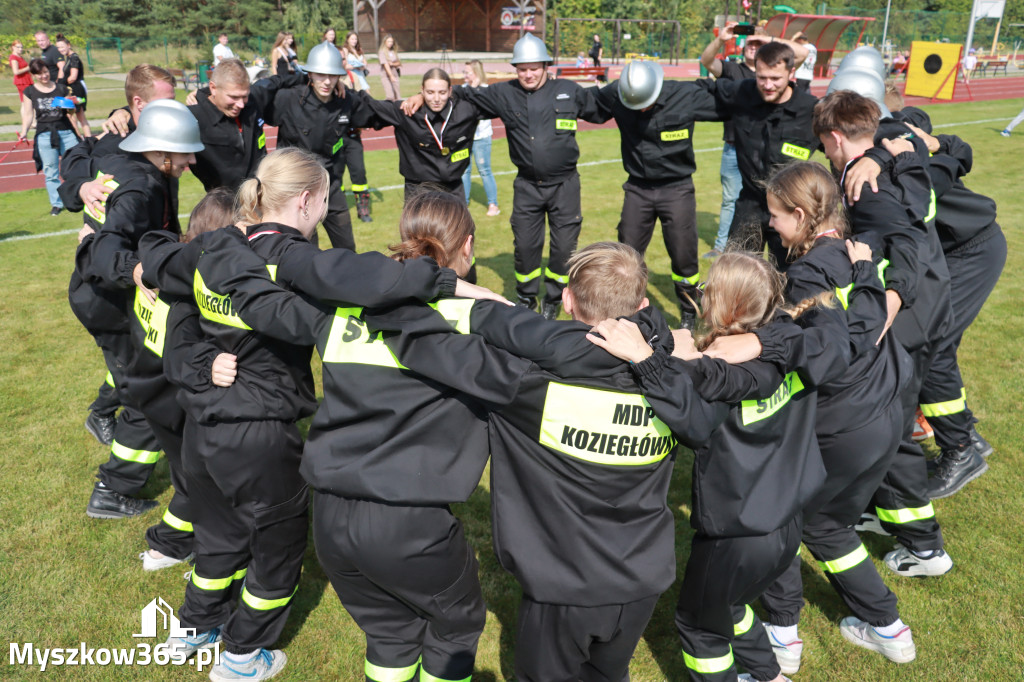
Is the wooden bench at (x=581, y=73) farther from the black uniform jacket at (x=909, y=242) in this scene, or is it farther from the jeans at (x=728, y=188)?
the black uniform jacket at (x=909, y=242)

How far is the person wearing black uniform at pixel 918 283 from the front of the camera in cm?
339

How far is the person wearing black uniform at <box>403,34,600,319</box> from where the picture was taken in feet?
22.3

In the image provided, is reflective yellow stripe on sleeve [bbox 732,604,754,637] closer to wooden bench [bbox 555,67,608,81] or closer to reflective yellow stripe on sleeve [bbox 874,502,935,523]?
reflective yellow stripe on sleeve [bbox 874,502,935,523]

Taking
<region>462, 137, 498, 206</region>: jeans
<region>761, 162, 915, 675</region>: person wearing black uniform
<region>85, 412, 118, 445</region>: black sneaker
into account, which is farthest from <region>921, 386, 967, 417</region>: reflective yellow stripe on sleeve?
<region>462, 137, 498, 206</region>: jeans

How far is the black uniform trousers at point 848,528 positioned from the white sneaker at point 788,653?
83mm

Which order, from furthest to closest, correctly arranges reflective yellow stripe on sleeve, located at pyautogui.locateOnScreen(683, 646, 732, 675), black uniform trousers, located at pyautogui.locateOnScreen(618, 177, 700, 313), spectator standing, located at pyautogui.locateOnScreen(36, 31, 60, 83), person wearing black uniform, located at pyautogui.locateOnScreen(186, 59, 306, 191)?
spectator standing, located at pyautogui.locateOnScreen(36, 31, 60, 83) < black uniform trousers, located at pyautogui.locateOnScreen(618, 177, 700, 313) < person wearing black uniform, located at pyautogui.locateOnScreen(186, 59, 306, 191) < reflective yellow stripe on sleeve, located at pyautogui.locateOnScreen(683, 646, 732, 675)

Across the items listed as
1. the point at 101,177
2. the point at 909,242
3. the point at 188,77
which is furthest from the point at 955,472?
the point at 188,77

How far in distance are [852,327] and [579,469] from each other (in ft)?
4.20

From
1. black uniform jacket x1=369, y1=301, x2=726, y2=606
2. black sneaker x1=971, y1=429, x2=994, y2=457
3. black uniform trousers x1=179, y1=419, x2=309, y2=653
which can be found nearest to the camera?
black uniform jacket x1=369, y1=301, x2=726, y2=606

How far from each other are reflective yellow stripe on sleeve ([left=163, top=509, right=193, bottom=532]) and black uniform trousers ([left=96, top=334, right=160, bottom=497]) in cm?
67

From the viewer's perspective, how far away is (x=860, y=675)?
3.19m

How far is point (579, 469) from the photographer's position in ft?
7.33

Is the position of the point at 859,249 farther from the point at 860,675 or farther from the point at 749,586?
the point at 860,675

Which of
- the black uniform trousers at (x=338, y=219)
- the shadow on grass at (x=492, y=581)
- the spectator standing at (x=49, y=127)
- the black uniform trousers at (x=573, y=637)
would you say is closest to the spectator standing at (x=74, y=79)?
the spectator standing at (x=49, y=127)
